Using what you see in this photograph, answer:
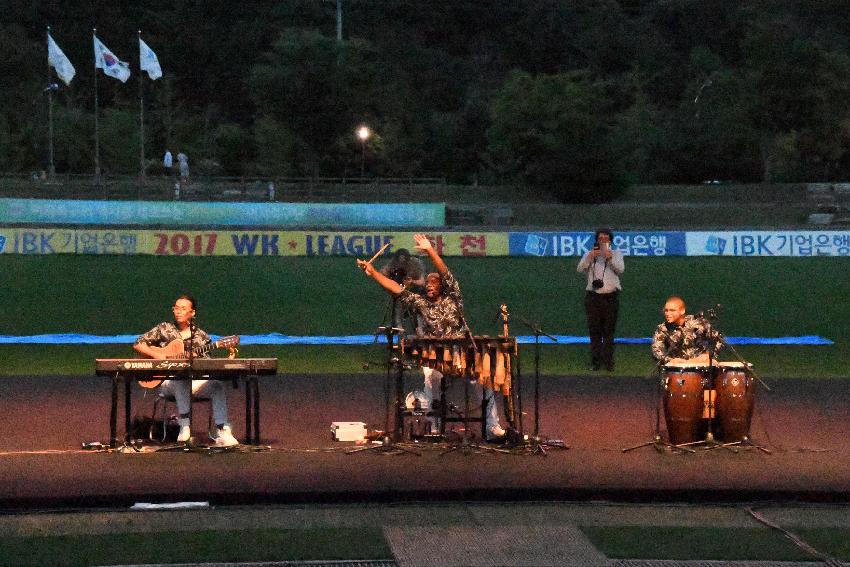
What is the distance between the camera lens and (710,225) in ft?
193

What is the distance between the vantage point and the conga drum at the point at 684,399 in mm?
11695

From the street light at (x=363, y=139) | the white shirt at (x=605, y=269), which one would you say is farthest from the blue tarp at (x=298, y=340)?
the street light at (x=363, y=139)

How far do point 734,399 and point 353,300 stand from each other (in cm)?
1856

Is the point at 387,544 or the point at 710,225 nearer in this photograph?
the point at 387,544

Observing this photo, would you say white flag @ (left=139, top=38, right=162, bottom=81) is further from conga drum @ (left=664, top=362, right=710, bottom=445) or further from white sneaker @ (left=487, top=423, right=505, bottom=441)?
conga drum @ (left=664, top=362, right=710, bottom=445)

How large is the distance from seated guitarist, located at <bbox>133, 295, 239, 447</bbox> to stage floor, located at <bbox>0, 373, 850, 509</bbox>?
41 centimetres

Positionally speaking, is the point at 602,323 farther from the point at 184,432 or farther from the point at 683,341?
the point at 184,432

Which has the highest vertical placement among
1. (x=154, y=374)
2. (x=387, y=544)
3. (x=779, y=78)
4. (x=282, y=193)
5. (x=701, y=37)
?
(x=701, y=37)

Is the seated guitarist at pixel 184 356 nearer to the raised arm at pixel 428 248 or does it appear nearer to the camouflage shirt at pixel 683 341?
the raised arm at pixel 428 248

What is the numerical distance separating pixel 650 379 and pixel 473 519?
8.11m

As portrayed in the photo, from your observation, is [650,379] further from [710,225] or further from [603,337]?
[710,225]

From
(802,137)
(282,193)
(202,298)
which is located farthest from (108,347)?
(802,137)

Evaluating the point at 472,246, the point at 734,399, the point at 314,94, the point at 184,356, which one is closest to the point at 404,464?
the point at 184,356

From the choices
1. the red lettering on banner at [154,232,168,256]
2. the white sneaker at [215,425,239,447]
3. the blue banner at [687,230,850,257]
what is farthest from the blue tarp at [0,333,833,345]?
the blue banner at [687,230,850,257]
